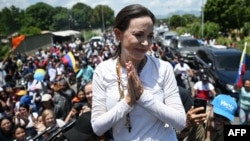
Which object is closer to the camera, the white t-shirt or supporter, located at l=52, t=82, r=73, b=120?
the white t-shirt

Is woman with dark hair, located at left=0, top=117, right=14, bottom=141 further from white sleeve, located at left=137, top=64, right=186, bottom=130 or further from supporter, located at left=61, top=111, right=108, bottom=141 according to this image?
white sleeve, located at left=137, top=64, right=186, bottom=130

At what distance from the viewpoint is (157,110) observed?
1783 millimetres

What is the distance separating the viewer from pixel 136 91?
177 cm

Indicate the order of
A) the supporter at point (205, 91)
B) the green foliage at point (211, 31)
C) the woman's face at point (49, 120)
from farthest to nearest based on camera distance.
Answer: the green foliage at point (211, 31) → the supporter at point (205, 91) → the woman's face at point (49, 120)

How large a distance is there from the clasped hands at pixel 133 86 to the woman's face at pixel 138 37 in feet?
0.28

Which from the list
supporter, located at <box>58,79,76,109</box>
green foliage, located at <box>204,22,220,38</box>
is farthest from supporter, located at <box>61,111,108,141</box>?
green foliage, located at <box>204,22,220,38</box>

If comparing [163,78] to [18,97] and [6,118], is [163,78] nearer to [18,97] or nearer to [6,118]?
[6,118]

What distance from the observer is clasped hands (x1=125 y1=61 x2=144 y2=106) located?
1.74 meters

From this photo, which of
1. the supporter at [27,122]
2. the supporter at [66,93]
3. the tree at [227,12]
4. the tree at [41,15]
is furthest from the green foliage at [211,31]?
the tree at [41,15]

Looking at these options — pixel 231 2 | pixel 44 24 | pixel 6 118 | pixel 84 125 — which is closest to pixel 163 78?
pixel 84 125

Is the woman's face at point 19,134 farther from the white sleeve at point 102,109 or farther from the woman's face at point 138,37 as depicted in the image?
the woman's face at point 138,37

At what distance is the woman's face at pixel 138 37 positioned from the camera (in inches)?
70.3

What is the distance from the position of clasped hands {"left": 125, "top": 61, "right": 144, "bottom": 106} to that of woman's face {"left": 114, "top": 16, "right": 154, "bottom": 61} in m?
0.09

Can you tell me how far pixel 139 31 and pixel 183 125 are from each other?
53 centimetres
